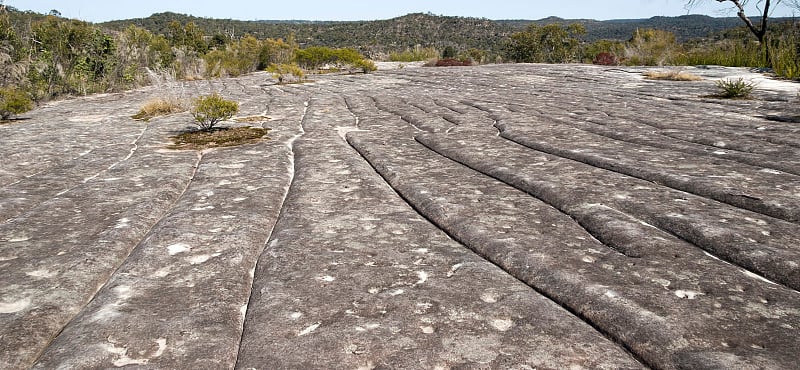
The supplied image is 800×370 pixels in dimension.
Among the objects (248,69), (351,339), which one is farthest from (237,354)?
(248,69)

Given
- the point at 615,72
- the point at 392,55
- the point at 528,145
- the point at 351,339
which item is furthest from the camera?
the point at 392,55

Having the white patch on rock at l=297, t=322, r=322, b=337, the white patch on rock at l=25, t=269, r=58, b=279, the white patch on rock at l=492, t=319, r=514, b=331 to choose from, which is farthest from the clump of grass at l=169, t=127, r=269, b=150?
the white patch on rock at l=492, t=319, r=514, b=331

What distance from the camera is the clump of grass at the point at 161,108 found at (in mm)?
9984

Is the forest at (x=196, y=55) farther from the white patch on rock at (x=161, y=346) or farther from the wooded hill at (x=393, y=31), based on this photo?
the wooded hill at (x=393, y=31)

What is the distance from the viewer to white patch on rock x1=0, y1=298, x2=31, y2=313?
2.55 metres

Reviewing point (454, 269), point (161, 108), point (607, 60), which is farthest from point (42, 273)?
point (607, 60)

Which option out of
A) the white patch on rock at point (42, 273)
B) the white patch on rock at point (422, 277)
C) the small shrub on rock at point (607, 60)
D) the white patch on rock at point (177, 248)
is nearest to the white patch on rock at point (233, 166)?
the white patch on rock at point (177, 248)

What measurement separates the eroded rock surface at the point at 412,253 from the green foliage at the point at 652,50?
1885 centimetres

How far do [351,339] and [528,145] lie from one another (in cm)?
443

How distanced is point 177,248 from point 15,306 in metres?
0.87

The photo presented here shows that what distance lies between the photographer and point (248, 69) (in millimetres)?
27047

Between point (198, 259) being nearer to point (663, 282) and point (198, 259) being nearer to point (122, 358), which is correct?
point (122, 358)

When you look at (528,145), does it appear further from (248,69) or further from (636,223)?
(248,69)

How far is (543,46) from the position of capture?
34.5 m
